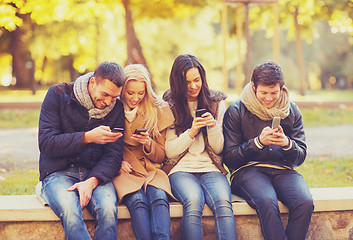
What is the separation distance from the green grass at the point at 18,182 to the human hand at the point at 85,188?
1.65 metres

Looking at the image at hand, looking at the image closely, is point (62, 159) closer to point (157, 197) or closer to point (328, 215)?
point (157, 197)

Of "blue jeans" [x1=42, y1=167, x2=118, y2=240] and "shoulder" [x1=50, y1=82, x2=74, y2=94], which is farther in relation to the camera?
"shoulder" [x1=50, y1=82, x2=74, y2=94]

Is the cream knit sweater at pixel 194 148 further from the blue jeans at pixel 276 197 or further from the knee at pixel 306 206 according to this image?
the knee at pixel 306 206

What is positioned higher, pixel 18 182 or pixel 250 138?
pixel 250 138

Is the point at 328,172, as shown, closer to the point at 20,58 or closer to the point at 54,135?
the point at 54,135

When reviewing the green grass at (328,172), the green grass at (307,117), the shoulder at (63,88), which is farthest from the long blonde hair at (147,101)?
the green grass at (307,117)

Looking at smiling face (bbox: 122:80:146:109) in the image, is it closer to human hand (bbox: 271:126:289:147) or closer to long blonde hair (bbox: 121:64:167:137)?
long blonde hair (bbox: 121:64:167:137)

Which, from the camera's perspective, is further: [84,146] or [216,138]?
[216,138]

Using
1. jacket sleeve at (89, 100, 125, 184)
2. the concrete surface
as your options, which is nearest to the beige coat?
jacket sleeve at (89, 100, 125, 184)

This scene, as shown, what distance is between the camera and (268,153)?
3867 millimetres

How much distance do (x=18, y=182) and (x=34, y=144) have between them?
3367mm

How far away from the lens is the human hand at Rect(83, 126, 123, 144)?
3469mm

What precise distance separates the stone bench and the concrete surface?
3.10 meters

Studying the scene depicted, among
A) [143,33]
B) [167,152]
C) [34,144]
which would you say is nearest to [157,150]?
[167,152]
